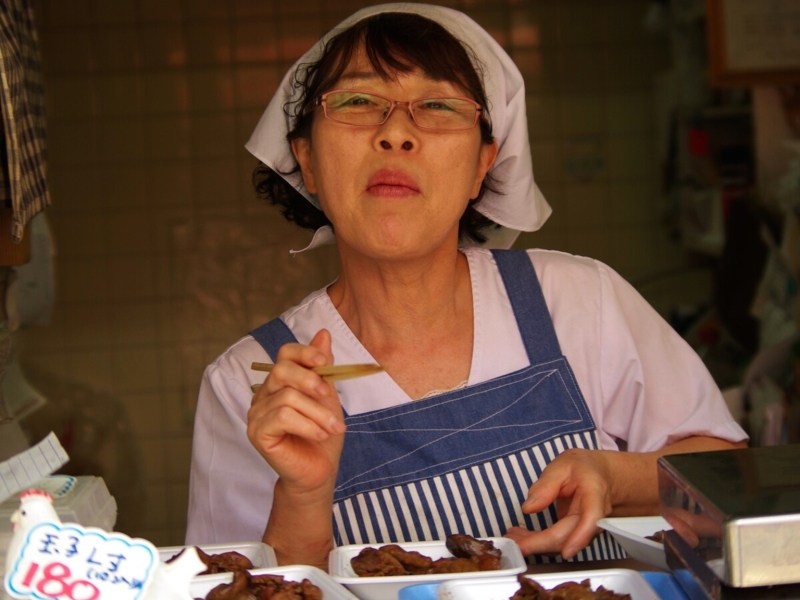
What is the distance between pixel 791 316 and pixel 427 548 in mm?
2021

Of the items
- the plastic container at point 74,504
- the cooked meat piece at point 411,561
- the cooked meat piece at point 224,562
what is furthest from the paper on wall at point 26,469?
the cooked meat piece at point 411,561

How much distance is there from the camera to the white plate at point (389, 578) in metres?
1.05

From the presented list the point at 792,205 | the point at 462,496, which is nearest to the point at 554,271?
the point at 462,496

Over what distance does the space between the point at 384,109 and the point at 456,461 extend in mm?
628

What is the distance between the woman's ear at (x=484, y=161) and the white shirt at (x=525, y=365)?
170 mm

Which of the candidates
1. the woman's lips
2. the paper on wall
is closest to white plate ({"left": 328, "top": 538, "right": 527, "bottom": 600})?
the paper on wall

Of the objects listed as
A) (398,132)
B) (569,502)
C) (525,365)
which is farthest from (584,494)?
(398,132)

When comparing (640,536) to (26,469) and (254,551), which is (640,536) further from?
(26,469)

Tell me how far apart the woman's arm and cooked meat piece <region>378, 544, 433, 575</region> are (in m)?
0.17

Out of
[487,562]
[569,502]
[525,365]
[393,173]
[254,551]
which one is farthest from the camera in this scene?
[525,365]

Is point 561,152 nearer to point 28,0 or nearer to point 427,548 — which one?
point 28,0

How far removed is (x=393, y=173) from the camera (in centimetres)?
158

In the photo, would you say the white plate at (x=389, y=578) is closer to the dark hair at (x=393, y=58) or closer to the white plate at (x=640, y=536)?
the white plate at (x=640, y=536)

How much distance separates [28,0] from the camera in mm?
2346
